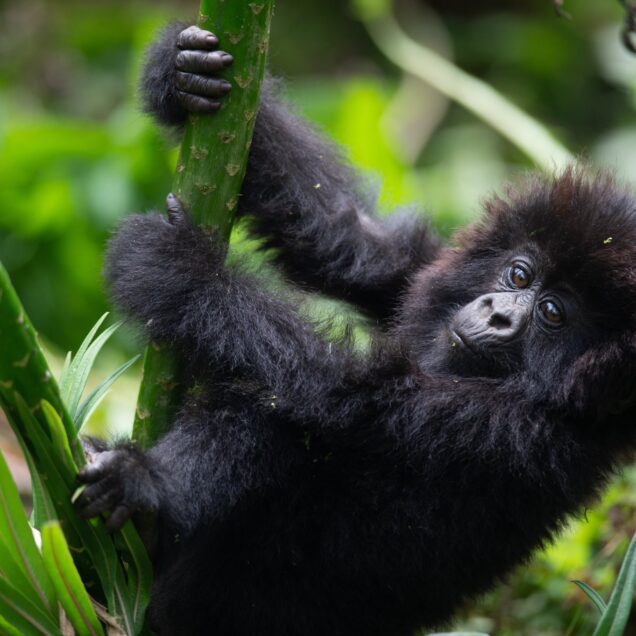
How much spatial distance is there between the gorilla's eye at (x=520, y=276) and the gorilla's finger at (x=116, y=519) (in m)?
1.39

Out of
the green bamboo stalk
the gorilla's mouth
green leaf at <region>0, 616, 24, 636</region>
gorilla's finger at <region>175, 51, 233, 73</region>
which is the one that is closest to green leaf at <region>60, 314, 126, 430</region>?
the green bamboo stalk

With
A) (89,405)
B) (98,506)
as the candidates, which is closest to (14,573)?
(98,506)

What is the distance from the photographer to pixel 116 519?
2.25 m

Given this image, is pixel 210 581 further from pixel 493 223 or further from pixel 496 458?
pixel 493 223

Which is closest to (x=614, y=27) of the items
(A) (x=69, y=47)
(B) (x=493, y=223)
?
(A) (x=69, y=47)

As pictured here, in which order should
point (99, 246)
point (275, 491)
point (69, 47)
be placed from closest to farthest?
point (275, 491)
point (99, 246)
point (69, 47)

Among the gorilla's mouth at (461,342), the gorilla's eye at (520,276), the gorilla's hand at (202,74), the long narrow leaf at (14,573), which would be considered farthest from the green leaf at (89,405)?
the gorilla's eye at (520,276)

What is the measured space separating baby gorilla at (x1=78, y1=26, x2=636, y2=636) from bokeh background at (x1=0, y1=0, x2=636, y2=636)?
62 cm

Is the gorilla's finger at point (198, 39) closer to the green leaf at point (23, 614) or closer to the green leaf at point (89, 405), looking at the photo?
the green leaf at point (89, 405)

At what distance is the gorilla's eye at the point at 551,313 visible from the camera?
285 cm

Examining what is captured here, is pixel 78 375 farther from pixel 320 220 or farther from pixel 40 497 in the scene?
pixel 320 220

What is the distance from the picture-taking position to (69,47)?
9.38m

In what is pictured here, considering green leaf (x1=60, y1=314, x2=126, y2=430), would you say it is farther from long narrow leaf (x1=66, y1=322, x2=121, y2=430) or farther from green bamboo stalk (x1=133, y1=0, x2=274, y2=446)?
green bamboo stalk (x1=133, y1=0, x2=274, y2=446)

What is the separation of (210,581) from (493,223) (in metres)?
1.42
